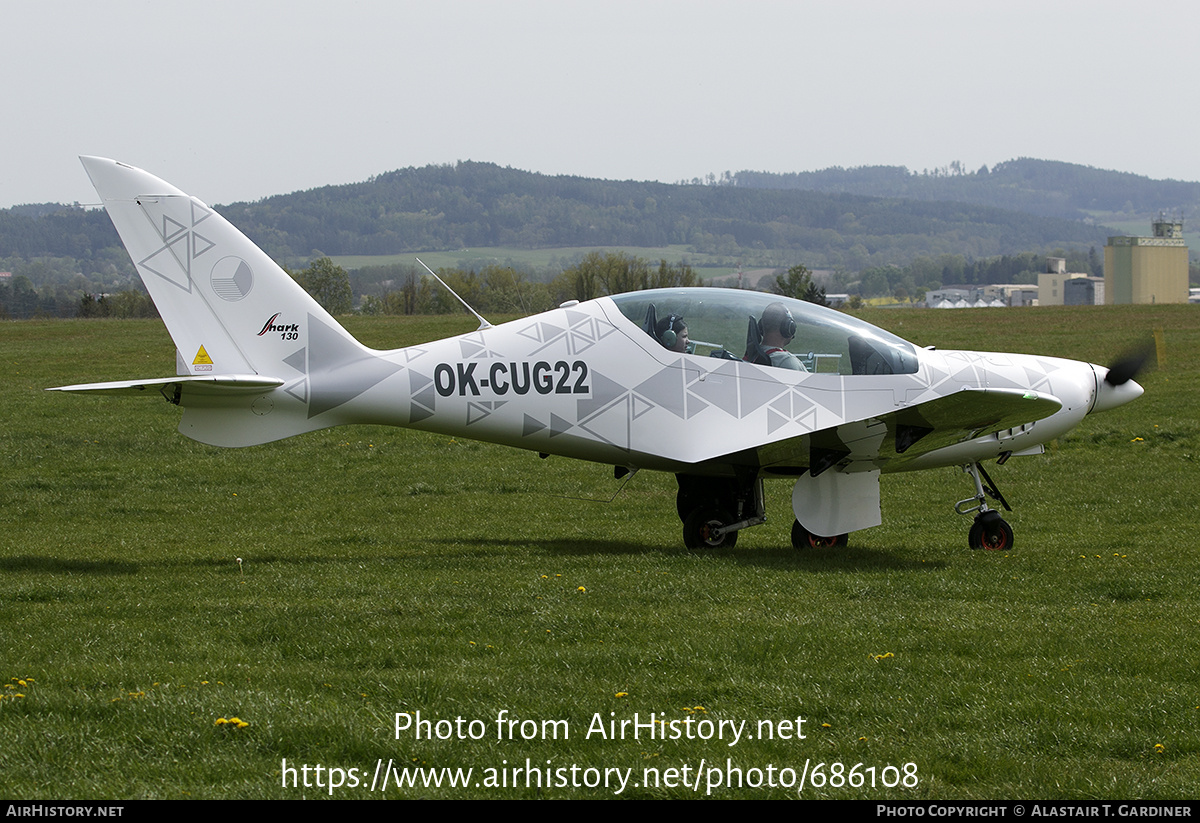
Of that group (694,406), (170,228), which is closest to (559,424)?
(694,406)

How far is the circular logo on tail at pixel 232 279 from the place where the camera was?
1052 centimetres

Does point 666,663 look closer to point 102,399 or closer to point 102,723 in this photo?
point 102,723

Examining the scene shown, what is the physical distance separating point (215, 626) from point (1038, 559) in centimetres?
701

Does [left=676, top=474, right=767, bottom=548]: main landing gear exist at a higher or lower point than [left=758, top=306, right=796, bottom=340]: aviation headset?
lower

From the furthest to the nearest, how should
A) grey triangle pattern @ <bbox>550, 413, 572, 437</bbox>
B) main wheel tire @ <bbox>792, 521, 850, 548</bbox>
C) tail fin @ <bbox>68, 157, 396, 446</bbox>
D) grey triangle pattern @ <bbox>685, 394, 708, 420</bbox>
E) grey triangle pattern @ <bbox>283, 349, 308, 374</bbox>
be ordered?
main wheel tire @ <bbox>792, 521, 850, 548</bbox> < grey triangle pattern @ <bbox>550, 413, 572, 437</bbox> < grey triangle pattern @ <bbox>685, 394, 708, 420</bbox> < grey triangle pattern @ <bbox>283, 349, 308, 374</bbox> < tail fin @ <bbox>68, 157, 396, 446</bbox>

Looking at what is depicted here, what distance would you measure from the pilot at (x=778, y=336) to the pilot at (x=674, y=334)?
0.72 metres

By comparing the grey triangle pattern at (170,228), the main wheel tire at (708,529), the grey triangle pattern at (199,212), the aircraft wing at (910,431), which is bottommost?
the main wheel tire at (708,529)

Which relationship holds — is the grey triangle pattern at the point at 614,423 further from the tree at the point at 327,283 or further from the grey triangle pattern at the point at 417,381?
the tree at the point at 327,283

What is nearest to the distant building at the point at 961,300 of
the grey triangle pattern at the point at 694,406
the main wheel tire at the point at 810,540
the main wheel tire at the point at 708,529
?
the main wheel tire at the point at 810,540

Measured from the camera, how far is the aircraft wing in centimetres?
963

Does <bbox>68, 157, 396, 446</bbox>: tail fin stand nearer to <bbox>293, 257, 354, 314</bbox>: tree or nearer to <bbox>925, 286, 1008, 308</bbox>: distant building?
<bbox>293, 257, 354, 314</bbox>: tree

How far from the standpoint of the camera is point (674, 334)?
1091 centimetres

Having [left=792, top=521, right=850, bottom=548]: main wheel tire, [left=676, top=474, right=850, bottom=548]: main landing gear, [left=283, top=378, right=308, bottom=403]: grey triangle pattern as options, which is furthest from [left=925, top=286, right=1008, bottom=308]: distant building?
[left=283, top=378, right=308, bottom=403]: grey triangle pattern

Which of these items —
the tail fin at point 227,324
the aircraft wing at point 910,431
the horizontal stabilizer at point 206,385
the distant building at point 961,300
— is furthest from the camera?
the distant building at point 961,300
